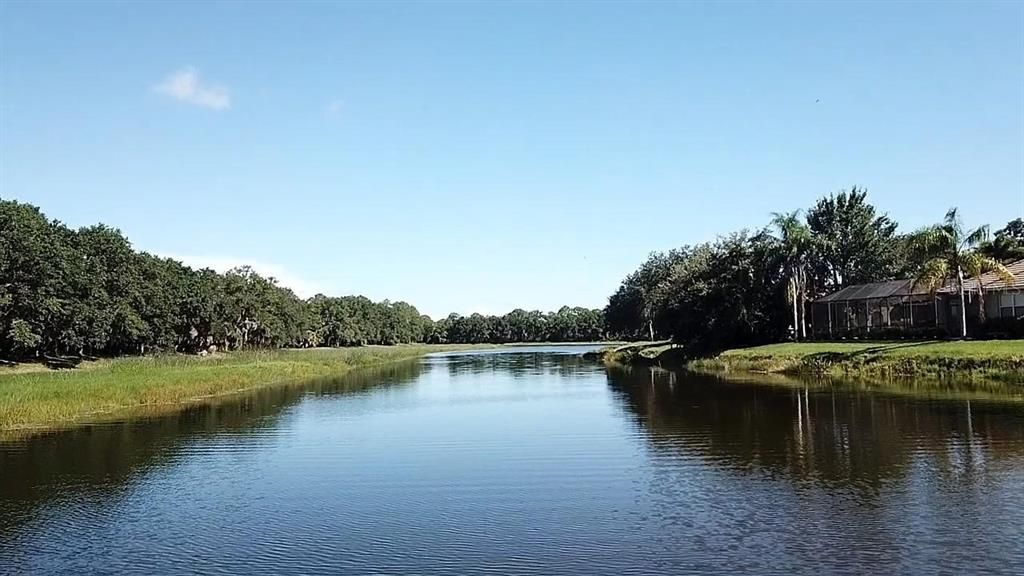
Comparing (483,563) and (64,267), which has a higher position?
(64,267)

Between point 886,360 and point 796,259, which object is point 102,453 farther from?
point 796,259

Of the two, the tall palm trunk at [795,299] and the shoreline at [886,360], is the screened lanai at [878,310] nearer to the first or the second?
the tall palm trunk at [795,299]

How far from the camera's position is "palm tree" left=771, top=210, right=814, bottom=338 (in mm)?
69188

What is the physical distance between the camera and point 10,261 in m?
61.7

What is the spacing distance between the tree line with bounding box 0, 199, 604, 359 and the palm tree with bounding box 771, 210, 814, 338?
56755mm

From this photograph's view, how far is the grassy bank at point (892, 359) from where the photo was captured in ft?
132

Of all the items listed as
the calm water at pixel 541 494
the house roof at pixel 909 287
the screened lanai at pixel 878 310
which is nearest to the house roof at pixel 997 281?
the house roof at pixel 909 287

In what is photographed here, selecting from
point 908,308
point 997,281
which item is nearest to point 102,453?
point 997,281

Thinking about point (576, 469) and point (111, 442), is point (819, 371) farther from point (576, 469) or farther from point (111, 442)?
point (111, 442)

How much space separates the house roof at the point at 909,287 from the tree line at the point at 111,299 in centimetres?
6085

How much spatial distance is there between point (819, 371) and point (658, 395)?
12.6 m

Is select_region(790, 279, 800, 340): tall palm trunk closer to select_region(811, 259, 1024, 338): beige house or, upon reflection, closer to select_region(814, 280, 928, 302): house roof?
select_region(811, 259, 1024, 338): beige house

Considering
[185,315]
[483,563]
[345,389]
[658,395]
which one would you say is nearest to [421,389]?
[345,389]

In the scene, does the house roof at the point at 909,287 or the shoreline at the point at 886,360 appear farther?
the house roof at the point at 909,287
